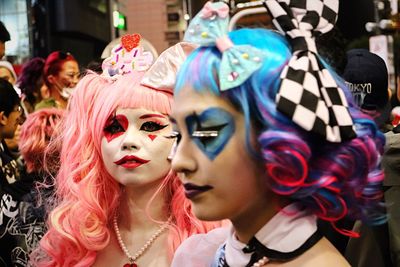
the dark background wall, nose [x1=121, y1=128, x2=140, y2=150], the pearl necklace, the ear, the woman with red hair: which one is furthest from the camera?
the dark background wall

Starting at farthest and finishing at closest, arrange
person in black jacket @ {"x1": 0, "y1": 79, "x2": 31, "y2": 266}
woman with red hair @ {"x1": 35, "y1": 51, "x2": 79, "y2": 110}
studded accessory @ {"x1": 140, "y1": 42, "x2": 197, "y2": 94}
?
woman with red hair @ {"x1": 35, "y1": 51, "x2": 79, "y2": 110} < person in black jacket @ {"x1": 0, "y1": 79, "x2": 31, "y2": 266} < studded accessory @ {"x1": 140, "y1": 42, "x2": 197, "y2": 94}

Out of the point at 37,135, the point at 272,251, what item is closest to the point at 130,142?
the point at 272,251

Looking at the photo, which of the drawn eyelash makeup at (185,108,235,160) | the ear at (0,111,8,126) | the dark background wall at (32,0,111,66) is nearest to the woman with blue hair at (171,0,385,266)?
the drawn eyelash makeup at (185,108,235,160)

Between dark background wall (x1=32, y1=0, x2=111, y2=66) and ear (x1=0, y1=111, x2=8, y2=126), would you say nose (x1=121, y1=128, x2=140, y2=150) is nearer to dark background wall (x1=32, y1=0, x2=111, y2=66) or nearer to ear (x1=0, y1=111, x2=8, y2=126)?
ear (x1=0, y1=111, x2=8, y2=126)

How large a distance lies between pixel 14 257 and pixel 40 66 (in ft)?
7.14

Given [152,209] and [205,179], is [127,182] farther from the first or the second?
[205,179]

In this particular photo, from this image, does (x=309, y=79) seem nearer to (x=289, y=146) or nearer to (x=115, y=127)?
(x=289, y=146)

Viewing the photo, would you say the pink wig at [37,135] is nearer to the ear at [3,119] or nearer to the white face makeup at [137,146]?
the ear at [3,119]

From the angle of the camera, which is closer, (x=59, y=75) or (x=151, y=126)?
(x=151, y=126)

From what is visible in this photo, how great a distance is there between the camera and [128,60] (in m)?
1.86

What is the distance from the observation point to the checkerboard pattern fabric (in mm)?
1031

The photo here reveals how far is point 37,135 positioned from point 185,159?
1.81m

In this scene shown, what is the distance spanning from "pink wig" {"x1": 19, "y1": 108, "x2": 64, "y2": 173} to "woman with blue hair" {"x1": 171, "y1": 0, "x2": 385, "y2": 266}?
5.68 feet

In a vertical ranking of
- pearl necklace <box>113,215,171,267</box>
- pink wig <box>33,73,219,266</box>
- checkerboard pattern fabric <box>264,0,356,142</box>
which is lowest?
pearl necklace <box>113,215,171,267</box>
